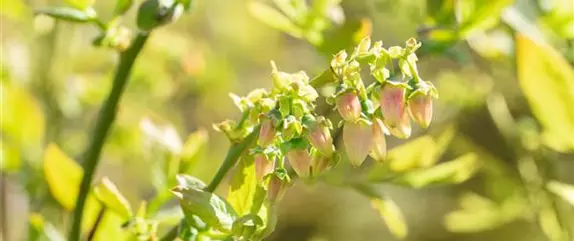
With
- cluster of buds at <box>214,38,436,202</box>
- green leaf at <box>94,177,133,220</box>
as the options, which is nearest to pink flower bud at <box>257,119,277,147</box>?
cluster of buds at <box>214,38,436,202</box>

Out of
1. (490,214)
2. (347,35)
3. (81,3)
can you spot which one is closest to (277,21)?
(347,35)

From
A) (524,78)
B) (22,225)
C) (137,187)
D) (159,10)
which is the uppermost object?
(524,78)

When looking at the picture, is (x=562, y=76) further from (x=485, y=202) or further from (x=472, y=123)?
(x=472, y=123)

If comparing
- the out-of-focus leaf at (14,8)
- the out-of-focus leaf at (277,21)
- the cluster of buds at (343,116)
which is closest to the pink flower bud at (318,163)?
the cluster of buds at (343,116)

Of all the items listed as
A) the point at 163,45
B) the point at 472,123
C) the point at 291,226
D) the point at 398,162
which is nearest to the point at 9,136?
the point at 163,45

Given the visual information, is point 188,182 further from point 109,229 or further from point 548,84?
point 548,84

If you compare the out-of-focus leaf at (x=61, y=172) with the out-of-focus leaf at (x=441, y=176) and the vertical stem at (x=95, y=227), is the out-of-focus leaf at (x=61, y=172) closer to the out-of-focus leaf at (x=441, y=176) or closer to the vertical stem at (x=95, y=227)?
the vertical stem at (x=95, y=227)

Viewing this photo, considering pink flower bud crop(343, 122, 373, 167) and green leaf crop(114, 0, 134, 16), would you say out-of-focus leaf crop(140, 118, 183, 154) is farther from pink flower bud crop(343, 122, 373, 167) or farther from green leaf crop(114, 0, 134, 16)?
pink flower bud crop(343, 122, 373, 167)

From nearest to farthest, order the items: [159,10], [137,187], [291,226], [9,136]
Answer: [159,10] < [9,136] < [137,187] < [291,226]
